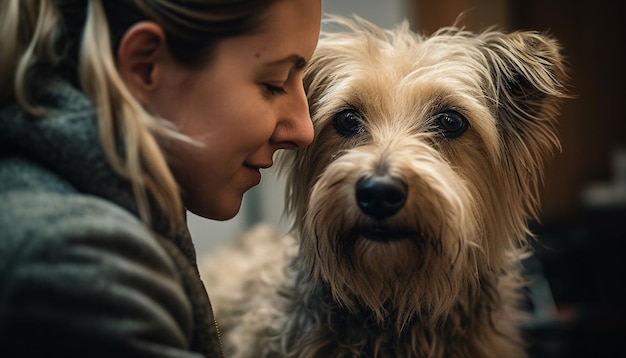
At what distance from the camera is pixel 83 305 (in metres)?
0.86

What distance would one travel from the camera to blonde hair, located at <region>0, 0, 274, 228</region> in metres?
1.01

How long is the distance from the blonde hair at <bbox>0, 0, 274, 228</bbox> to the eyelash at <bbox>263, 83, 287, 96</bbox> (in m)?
0.14

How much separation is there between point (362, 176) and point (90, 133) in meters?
0.50

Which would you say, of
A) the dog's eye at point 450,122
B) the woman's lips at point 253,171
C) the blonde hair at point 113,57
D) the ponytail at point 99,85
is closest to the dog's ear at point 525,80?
the dog's eye at point 450,122

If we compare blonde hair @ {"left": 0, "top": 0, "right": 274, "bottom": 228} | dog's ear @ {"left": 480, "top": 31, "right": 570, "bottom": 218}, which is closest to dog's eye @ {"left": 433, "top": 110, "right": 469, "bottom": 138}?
dog's ear @ {"left": 480, "top": 31, "right": 570, "bottom": 218}

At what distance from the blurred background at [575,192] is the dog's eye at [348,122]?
64cm

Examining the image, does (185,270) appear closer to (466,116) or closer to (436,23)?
(466,116)

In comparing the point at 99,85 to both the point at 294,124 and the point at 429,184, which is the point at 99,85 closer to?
the point at 294,124

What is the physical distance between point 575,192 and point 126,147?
11.8 feet

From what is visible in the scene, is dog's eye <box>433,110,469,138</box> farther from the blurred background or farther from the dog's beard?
the blurred background

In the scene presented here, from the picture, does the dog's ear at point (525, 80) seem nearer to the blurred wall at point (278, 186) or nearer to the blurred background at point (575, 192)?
the blurred background at point (575, 192)

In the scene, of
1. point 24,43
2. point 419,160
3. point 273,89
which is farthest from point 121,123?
point 419,160

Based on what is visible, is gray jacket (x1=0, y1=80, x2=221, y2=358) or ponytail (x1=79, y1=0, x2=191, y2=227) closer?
gray jacket (x1=0, y1=80, x2=221, y2=358)

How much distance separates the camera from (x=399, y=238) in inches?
52.4
